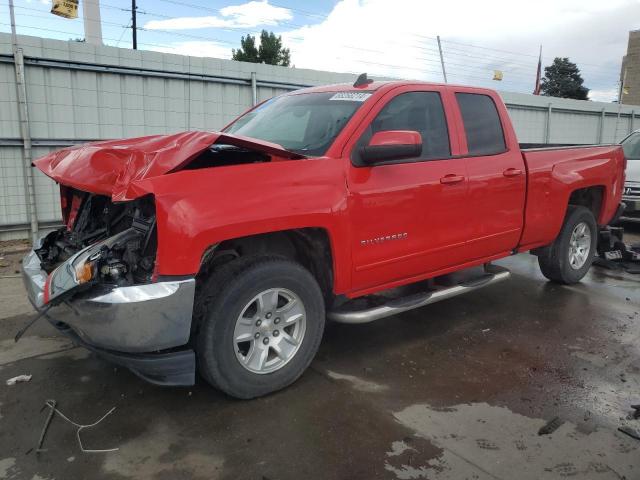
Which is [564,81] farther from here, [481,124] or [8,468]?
[8,468]

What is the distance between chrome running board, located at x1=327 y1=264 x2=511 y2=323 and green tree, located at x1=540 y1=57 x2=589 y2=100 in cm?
5664

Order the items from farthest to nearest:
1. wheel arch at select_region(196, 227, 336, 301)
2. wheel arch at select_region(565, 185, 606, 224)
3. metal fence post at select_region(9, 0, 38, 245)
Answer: metal fence post at select_region(9, 0, 38, 245)
wheel arch at select_region(565, 185, 606, 224)
wheel arch at select_region(196, 227, 336, 301)

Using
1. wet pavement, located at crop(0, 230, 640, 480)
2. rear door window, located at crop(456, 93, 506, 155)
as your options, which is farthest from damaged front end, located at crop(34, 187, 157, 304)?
rear door window, located at crop(456, 93, 506, 155)

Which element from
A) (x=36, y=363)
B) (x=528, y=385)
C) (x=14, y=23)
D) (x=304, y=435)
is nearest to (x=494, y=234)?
(x=528, y=385)

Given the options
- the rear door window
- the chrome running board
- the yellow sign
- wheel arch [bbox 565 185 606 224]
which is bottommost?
the chrome running board

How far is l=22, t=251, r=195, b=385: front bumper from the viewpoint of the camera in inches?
106

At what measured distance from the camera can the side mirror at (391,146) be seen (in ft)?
11.0

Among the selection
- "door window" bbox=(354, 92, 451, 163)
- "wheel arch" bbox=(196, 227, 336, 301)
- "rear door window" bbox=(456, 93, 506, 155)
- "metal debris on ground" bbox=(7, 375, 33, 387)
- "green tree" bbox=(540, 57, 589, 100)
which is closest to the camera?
"wheel arch" bbox=(196, 227, 336, 301)

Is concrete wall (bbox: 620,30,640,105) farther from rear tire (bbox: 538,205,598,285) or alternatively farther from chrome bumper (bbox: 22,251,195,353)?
chrome bumper (bbox: 22,251,195,353)

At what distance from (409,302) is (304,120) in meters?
1.61

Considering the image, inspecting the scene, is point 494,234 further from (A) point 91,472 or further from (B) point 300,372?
(A) point 91,472

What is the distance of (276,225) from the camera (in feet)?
10.0

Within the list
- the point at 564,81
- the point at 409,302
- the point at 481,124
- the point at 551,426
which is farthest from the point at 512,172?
the point at 564,81

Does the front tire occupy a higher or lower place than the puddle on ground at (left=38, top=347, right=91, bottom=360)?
higher
